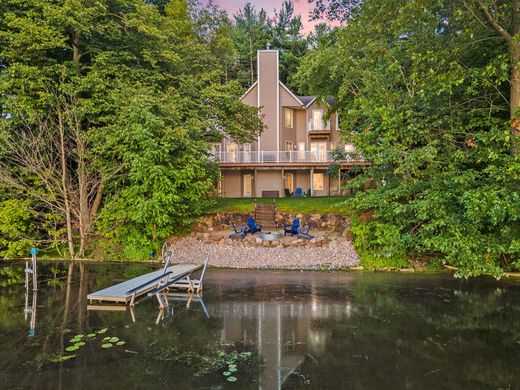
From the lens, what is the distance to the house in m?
24.2

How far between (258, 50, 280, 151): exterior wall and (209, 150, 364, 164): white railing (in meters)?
1.98

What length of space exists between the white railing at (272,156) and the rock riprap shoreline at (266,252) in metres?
11.2

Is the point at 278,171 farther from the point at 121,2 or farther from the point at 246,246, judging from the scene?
the point at 121,2

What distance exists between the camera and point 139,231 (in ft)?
38.6

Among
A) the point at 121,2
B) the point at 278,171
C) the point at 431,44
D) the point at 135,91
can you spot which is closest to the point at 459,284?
the point at 431,44

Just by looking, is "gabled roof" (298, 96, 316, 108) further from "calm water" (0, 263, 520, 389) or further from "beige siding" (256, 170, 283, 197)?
"calm water" (0, 263, 520, 389)

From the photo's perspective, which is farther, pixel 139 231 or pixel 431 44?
pixel 139 231

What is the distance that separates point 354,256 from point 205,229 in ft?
22.6

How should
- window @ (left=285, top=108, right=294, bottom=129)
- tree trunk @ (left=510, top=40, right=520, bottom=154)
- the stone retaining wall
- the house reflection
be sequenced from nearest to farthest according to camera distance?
1. the house reflection
2. tree trunk @ (left=510, top=40, right=520, bottom=154)
3. the stone retaining wall
4. window @ (left=285, top=108, right=294, bottom=129)

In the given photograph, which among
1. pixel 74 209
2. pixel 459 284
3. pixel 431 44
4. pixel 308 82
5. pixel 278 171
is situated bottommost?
pixel 459 284

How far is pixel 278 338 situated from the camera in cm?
493

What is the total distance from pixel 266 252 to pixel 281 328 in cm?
596

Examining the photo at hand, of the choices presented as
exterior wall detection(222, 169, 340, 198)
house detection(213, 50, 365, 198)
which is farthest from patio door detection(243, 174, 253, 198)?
exterior wall detection(222, 169, 340, 198)

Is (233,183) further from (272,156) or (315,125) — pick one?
(315,125)
